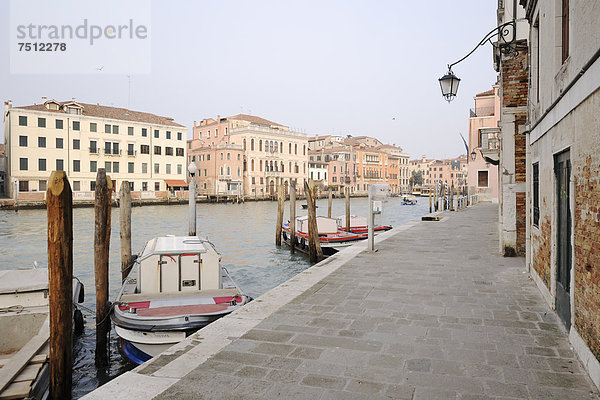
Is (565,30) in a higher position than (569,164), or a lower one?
higher

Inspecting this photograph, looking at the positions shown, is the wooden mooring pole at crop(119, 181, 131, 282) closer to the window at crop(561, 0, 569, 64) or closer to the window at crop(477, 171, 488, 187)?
the window at crop(561, 0, 569, 64)

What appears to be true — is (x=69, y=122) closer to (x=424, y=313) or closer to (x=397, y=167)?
(x=424, y=313)

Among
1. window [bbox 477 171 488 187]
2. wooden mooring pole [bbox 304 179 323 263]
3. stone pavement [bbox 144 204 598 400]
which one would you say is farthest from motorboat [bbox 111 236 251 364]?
window [bbox 477 171 488 187]

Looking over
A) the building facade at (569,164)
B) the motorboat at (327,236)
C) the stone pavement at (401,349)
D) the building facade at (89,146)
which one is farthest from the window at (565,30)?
the building facade at (89,146)

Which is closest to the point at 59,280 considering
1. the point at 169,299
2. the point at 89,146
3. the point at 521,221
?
the point at 169,299

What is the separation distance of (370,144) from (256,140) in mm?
35700

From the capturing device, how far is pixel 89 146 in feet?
153

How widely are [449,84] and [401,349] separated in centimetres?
582

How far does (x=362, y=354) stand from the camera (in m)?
3.82

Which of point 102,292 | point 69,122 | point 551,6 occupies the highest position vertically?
point 69,122

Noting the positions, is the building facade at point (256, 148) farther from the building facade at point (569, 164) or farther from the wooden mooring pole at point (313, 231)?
the building facade at point (569, 164)

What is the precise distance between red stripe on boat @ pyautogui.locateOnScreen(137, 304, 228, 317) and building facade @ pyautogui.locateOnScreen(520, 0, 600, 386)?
434 cm

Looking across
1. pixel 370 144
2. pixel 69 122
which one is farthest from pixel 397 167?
pixel 69 122

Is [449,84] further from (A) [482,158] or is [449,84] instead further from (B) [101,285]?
(A) [482,158]
